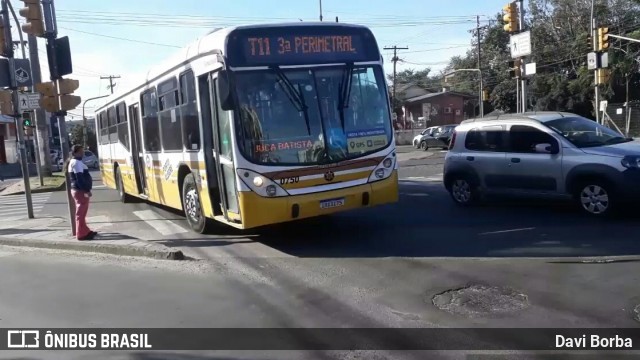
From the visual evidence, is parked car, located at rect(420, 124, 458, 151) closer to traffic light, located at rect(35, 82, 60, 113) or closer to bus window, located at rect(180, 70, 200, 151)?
traffic light, located at rect(35, 82, 60, 113)

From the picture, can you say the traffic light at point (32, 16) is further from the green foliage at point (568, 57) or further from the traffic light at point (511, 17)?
the green foliage at point (568, 57)

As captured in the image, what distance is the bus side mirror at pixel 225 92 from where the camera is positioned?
7906 millimetres

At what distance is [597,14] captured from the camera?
5434 cm

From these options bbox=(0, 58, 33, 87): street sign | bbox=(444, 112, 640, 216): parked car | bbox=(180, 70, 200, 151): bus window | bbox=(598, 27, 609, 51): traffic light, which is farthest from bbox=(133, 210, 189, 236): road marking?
bbox=(598, 27, 609, 51): traffic light

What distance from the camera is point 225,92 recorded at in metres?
7.92

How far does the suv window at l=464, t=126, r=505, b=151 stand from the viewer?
11.1 metres

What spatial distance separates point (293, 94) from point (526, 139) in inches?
181

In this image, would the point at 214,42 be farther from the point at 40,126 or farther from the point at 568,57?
the point at 568,57

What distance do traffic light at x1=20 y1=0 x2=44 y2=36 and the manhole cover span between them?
30.2 ft

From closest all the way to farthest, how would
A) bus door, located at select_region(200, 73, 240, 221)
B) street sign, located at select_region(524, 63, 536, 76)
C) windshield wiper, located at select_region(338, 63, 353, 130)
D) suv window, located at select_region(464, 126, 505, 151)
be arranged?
bus door, located at select_region(200, 73, 240, 221), windshield wiper, located at select_region(338, 63, 353, 130), suv window, located at select_region(464, 126, 505, 151), street sign, located at select_region(524, 63, 536, 76)

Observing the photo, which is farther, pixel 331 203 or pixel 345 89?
pixel 345 89

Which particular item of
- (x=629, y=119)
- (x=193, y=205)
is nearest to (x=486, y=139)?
(x=193, y=205)

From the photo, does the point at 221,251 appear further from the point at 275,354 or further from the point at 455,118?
the point at 455,118

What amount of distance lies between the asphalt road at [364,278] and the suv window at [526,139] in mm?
1173
